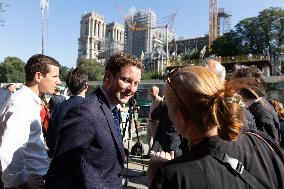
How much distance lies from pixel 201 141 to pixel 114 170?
1029 mm

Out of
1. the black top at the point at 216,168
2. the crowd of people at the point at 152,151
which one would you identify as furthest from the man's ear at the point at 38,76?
the black top at the point at 216,168

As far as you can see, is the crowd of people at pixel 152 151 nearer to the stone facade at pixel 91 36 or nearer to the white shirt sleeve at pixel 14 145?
the white shirt sleeve at pixel 14 145

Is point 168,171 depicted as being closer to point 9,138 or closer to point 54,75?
point 9,138

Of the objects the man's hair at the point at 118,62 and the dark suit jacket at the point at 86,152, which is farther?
the man's hair at the point at 118,62

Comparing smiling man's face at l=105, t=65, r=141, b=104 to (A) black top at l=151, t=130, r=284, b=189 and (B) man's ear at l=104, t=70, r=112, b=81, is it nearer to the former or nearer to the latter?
(B) man's ear at l=104, t=70, r=112, b=81

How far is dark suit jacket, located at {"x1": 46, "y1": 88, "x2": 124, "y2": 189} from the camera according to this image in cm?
233

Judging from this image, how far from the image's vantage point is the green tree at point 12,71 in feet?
344

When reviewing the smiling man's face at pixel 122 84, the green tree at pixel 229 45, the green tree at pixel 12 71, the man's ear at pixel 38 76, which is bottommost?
the smiling man's face at pixel 122 84

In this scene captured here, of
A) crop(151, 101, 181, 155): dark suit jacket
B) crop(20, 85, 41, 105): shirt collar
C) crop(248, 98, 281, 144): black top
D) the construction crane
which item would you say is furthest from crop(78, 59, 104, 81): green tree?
crop(20, 85, 41, 105): shirt collar

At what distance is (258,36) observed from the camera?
69938 mm

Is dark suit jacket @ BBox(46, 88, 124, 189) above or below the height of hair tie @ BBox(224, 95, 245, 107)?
below

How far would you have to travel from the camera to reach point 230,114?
1580 mm

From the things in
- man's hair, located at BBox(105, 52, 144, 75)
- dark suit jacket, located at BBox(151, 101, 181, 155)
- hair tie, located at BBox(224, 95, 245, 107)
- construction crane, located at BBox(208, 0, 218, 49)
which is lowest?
dark suit jacket, located at BBox(151, 101, 181, 155)

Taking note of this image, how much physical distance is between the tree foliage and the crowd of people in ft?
229
